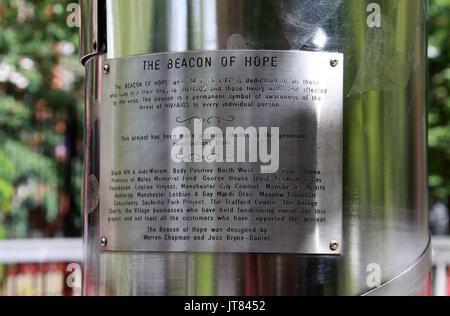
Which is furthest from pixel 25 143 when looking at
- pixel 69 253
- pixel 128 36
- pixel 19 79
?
pixel 128 36

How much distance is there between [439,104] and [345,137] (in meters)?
7.52

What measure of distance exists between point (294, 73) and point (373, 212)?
15.5 inches

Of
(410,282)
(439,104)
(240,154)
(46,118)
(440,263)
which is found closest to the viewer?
(240,154)

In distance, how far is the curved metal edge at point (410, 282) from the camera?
1882 millimetres

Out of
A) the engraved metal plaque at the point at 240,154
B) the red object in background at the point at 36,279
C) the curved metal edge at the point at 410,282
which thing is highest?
the engraved metal plaque at the point at 240,154

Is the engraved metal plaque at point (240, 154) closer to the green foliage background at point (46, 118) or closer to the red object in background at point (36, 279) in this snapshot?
the red object in background at point (36, 279)

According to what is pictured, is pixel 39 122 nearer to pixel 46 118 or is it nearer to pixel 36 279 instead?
pixel 46 118

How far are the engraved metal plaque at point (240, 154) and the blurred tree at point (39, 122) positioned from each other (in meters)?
7.13

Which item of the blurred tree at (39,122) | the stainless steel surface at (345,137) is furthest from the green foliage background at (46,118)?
the stainless steel surface at (345,137)

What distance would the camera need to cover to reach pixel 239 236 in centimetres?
181

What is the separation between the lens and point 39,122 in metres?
9.10

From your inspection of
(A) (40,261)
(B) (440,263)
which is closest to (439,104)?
(B) (440,263)

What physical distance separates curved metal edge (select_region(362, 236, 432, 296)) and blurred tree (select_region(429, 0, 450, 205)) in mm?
7063
